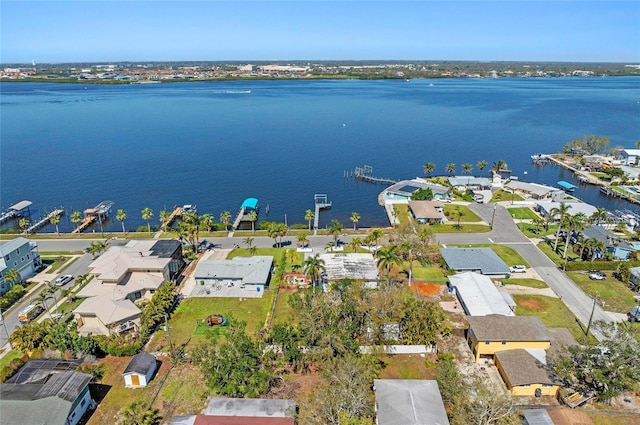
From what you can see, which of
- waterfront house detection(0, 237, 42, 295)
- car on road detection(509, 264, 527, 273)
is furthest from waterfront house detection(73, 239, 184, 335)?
car on road detection(509, 264, 527, 273)

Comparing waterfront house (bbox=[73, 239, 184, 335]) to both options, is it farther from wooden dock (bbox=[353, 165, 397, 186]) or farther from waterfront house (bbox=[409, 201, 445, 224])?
wooden dock (bbox=[353, 165, 397, 186])

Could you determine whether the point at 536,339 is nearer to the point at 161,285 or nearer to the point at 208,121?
the point at 161,285

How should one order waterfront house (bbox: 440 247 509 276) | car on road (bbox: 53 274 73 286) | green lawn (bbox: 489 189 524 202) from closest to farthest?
1. car on road (bbox: 53 274 73 286)
2. waterfront house (bbox: 440 247 509 276)
3. green lawn (bbox: 489 189 524 202)

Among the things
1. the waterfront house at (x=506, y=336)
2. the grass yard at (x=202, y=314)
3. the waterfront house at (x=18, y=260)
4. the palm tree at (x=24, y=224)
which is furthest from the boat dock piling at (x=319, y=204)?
the palm tree at (x=24, y=224)

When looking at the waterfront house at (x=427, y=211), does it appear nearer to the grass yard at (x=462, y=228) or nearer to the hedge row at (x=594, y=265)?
the grass yard at (x=462, y=228)

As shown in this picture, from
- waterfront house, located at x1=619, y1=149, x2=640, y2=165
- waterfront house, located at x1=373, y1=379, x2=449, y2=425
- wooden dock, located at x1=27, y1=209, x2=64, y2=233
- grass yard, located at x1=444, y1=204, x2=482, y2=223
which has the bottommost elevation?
wooden dock, located at x1=27, y1=209, x2=64, y2=233

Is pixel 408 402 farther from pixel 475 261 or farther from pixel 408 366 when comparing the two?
pixel 475 261
